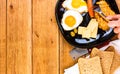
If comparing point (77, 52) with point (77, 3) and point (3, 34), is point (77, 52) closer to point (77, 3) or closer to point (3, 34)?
point (77, 3)

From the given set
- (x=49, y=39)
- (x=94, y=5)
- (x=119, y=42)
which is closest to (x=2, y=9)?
(x=49, y=39)

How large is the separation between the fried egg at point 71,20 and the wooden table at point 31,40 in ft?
0.16

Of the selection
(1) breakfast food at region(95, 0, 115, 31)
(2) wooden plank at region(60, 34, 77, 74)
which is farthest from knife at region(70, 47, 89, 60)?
(1) breakfast food at region(95, 0, 115, 31)

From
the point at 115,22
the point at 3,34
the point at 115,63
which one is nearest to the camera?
the point at 115,22

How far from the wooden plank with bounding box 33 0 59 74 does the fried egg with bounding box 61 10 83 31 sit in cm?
5

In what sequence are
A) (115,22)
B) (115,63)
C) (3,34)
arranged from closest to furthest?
(115,22) → (115,63) → (3,34)

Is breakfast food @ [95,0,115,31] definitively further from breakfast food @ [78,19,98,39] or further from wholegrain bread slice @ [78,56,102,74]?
wholegrain bread slice @ [78,56,102,74]

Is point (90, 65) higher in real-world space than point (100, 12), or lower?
lower

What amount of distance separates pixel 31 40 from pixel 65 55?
6.0 inches

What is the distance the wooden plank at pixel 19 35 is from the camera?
1.24 metres

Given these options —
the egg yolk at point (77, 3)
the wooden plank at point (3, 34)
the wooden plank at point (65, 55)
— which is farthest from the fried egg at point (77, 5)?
the wooden plank at point (3, 34)

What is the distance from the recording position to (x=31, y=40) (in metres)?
1.23

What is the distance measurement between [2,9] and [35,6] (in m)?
0.14

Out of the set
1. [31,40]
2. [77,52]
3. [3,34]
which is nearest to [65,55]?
[77,52]
